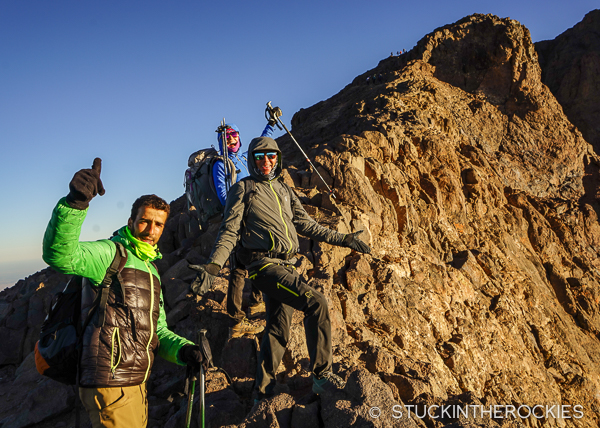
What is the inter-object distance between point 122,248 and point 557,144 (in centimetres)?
2125

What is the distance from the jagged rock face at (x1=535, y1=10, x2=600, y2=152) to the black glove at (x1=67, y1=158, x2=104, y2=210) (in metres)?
29.0

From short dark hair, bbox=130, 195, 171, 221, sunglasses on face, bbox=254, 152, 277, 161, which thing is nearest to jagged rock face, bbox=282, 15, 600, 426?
sunglasses on face, bbox=254, 152, 277, 161

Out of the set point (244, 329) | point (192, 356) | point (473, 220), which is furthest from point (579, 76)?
point (192, 356)

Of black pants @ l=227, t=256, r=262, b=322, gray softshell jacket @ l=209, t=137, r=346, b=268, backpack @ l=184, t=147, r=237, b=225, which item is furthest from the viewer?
backpack @ l=184, t=147, r=237, b=225

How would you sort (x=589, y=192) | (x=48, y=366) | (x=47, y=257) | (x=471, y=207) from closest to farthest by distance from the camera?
(x=47, y=257) → (x=48, y=366) → (x=471, y=207) → (x=589, y=192)

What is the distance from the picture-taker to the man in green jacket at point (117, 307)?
2.49 meters

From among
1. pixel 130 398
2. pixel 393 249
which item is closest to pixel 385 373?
pixel 130 398

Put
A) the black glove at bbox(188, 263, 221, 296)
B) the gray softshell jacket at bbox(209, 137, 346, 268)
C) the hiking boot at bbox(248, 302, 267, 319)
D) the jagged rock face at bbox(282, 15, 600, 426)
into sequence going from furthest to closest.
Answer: the jagged rock face at bbox(282, 15, 600, 426) → the hiking boot at bbox(248, 302, 267, 319) → the gray softshell jacket at bbox(209, 137, 346, 268) → the black glove at bbox(188, 263, 221, 296)

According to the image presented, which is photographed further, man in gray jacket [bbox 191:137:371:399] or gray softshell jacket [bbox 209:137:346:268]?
gray softshell jacket [bbox 209:137:346:268]

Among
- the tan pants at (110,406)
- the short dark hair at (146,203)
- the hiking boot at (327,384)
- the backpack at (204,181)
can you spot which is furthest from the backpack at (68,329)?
the backpack at (204,181)

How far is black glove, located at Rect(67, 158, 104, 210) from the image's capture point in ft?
7.72

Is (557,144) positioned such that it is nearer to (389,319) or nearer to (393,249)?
(393,249)

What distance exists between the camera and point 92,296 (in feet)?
9.48

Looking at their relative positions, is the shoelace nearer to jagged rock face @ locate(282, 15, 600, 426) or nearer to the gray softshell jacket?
jagged rock face @ locate(282, 15, 600, 426)
